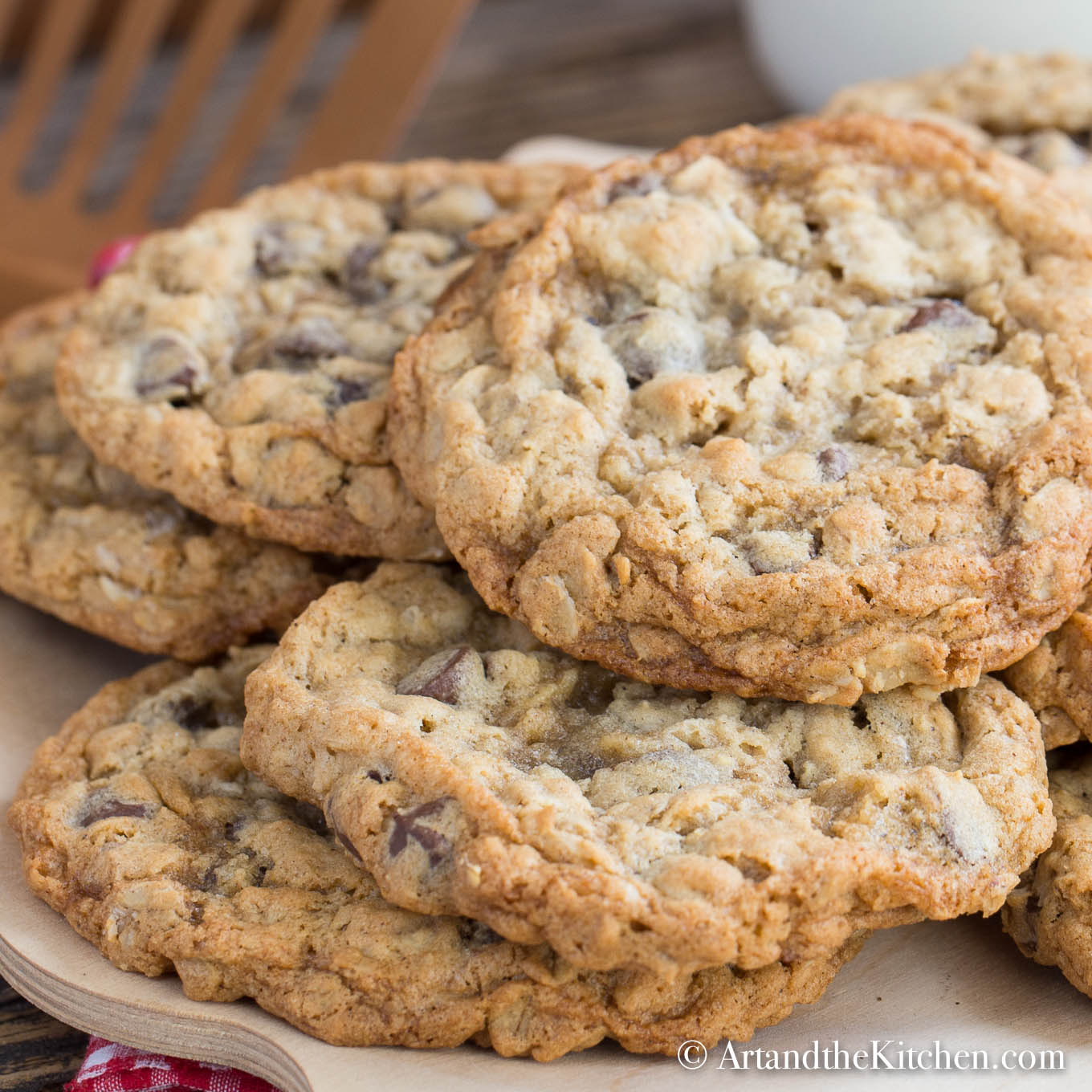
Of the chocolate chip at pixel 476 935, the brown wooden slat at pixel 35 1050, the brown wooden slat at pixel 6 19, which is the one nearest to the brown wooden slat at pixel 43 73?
the brown wooden slat at pixel 6 19

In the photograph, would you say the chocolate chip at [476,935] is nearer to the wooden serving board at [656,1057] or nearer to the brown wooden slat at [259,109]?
the wooden serving board at [656,1057]

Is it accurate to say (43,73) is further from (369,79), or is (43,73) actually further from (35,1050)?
(35,1050)

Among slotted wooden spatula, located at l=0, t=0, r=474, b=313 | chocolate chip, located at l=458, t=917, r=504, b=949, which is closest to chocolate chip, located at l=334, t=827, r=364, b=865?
chocolate chip, located at l=458, t=917, r=504, b=949

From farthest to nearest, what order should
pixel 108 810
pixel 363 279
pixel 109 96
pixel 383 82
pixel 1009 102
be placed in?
pixel 383 82, pixel 109 96, pixel 1009 102, pixel 363 279, pixel 108 810

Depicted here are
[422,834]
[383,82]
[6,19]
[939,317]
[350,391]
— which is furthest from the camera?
[6,19]

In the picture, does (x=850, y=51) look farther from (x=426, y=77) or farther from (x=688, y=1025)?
(x=688, y=1025)

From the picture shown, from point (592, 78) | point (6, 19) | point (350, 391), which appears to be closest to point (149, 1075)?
point (350, 391)

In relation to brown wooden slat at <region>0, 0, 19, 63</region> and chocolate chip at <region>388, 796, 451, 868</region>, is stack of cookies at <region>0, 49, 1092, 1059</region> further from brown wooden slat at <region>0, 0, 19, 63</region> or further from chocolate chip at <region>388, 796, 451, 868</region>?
brown wooden slat at <region>0, 0, 19, 63</region>
